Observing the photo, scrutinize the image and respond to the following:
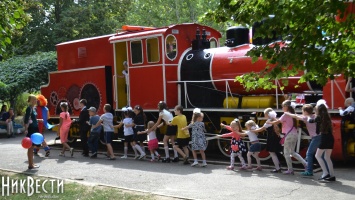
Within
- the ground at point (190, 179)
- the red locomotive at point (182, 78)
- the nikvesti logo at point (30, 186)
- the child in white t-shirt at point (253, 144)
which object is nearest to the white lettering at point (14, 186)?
the nikvesti logo at point (30, 186)

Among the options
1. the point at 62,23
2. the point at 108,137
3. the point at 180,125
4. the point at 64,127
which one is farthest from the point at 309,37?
the point at 62,23

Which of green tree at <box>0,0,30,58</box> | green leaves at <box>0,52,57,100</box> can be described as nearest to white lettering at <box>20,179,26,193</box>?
green tree at <box>0,0,30,58</box>

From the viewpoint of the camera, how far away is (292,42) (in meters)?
4.11

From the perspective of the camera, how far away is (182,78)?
1405 centimetres

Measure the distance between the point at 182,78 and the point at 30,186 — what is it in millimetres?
6067

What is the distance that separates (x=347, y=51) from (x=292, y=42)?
467 millimetres

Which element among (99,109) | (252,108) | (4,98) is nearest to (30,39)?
(4,98)

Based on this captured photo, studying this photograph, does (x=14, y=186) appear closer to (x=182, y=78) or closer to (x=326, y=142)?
(x=326, y=142)

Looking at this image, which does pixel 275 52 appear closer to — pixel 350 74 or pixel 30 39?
pixel 350 74

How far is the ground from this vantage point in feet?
27.6

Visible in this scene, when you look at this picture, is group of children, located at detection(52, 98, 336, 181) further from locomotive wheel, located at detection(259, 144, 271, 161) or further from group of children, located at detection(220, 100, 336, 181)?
locomotive wheel, located at detection(259, 144, 271, 161)

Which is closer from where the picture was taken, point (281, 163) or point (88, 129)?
point (281, 163)

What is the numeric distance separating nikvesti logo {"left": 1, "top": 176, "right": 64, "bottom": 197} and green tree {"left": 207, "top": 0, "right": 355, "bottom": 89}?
5577 millimetres

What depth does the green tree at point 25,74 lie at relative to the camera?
23.7 meters
